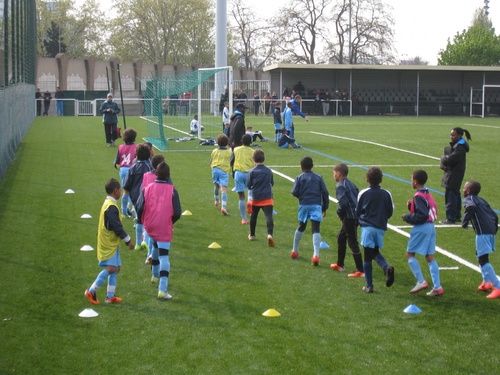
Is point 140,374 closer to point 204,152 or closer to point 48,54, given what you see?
point 204,152

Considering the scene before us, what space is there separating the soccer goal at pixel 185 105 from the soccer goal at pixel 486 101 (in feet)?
86.5

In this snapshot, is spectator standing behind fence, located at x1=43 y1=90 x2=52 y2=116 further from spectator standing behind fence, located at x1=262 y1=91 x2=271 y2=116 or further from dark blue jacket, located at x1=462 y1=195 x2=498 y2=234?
dark blue jacket, located at x1=462 y1=195 x2=498 y2=234

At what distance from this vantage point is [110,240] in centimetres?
823

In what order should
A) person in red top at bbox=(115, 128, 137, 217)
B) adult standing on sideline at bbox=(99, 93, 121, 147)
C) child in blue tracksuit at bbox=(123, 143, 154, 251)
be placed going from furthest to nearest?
adult standing on sideline at bbox=(99, 93, 121, 147), person in red top at bbox=(115, 128, 137, 217), child in blue tracksuit at bbox=(123, 143, 154, 251)

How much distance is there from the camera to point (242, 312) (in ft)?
26.3

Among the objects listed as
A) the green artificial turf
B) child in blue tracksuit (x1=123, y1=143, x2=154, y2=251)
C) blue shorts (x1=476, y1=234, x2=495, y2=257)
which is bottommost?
the green artificial turf

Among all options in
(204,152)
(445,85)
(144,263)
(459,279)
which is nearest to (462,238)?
(459,279)

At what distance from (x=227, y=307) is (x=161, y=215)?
1293 mm

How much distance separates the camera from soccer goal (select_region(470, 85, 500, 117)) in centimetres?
5531

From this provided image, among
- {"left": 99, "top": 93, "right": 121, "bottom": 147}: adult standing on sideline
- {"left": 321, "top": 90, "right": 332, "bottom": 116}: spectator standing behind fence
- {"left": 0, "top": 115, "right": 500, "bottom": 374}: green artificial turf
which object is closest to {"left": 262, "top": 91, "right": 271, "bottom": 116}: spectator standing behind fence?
{"left": 321, "top": 90, "right": 332, "bottom": 116}: spectator standing behind fence

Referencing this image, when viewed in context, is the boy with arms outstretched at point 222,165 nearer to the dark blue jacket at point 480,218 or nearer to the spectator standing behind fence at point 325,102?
the dark blue jacket at point 480,218

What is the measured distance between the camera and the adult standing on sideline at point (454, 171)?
12.9 metres

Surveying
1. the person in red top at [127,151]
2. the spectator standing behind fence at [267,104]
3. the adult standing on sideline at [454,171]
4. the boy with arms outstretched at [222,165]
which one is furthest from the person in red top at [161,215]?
the spectator standing behind fence at [267,104]

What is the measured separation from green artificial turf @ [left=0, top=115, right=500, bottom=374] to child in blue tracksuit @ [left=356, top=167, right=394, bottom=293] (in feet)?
1.07
